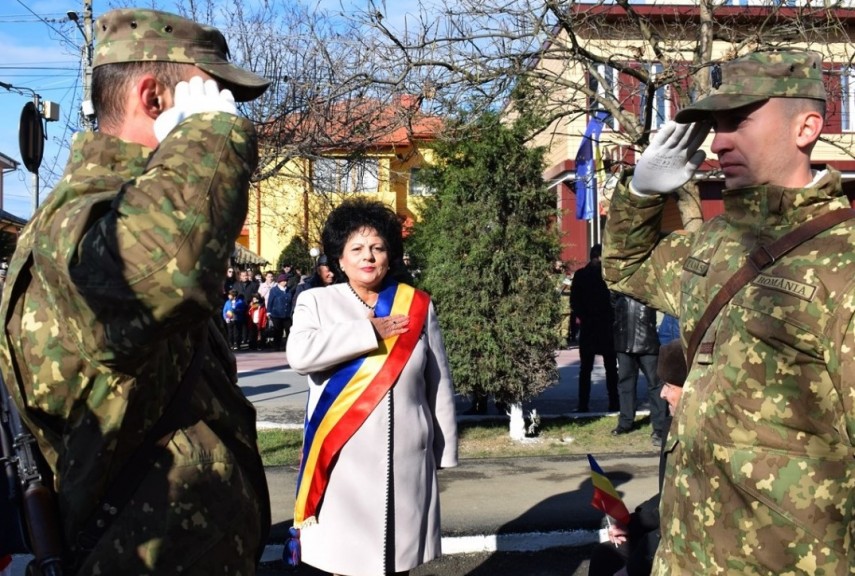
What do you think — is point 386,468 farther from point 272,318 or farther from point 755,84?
point 272,318

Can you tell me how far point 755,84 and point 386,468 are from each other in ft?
7.59

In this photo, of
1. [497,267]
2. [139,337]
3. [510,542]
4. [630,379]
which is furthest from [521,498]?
[139,337]

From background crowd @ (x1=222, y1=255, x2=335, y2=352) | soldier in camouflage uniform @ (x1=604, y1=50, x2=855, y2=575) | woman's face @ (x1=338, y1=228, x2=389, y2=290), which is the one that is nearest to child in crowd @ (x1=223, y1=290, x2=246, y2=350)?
background crowd @ (x1=222, y1=255, x2=335, y2=352)

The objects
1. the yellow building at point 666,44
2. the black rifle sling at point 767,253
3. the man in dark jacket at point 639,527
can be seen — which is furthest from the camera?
the yellow building at point 666,44

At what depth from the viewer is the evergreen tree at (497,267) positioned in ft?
29.0

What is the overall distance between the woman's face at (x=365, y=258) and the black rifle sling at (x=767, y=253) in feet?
6.97

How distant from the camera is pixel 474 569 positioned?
541 cm

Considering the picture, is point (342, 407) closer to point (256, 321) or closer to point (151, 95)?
point (151, 95)

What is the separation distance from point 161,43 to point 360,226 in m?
2.58

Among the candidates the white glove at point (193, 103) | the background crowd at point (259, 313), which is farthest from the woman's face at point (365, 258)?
the background crowd at point (259, 313)

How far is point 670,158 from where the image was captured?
106 inches

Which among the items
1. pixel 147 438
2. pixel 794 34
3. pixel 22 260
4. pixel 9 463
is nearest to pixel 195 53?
pixel 22 260

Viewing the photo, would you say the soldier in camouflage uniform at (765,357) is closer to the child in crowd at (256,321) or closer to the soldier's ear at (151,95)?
the soldier's ear at (151,95)

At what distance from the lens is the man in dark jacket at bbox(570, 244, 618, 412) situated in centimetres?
1070
